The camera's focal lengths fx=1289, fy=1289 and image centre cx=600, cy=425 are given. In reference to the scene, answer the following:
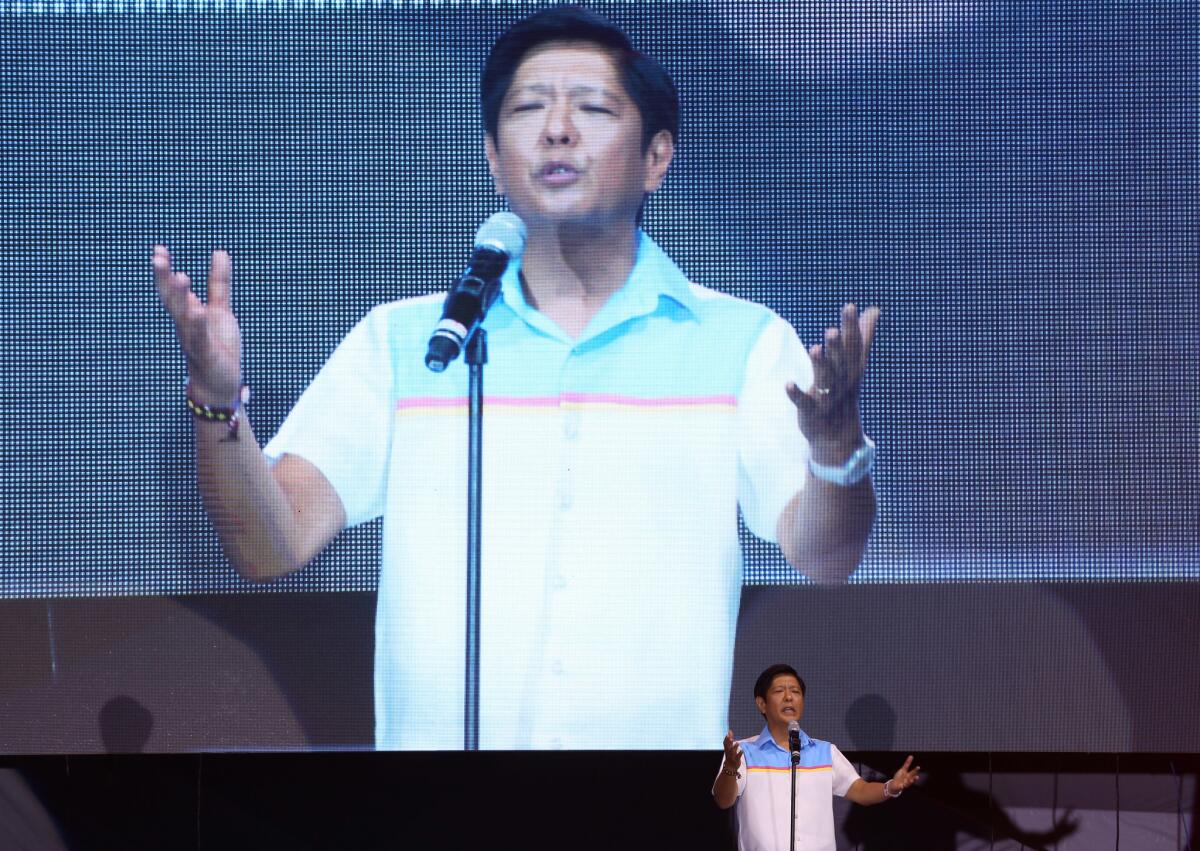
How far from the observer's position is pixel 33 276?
3816mm

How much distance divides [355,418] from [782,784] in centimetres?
170

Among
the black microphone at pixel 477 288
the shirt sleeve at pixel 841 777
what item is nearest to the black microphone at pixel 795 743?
the shirt sleeve at pixel 841 777

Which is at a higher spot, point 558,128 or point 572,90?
point 572,90

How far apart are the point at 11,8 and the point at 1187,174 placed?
3.53 m

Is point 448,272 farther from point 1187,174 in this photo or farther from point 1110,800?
point 1110,800

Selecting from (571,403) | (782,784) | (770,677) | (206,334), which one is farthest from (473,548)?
(782,784)

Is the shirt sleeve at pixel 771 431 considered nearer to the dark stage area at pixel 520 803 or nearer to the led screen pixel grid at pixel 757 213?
the led screen pixel grid at pixel 757 213

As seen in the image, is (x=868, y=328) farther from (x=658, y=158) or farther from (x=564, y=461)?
(x=564, y=461)

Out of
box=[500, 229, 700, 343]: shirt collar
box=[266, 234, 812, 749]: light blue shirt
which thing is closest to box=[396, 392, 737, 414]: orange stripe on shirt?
box=[266, 234, 812, 749]: light blue shirt

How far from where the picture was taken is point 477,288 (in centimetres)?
385

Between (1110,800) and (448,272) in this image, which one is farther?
(1110,800)

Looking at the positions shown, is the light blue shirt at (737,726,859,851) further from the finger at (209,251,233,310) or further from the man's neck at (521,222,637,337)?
the finger at (209,251,233,310)

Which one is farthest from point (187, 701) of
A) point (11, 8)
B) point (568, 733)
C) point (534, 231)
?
point (11, 8)

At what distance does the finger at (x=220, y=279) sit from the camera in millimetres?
3797
